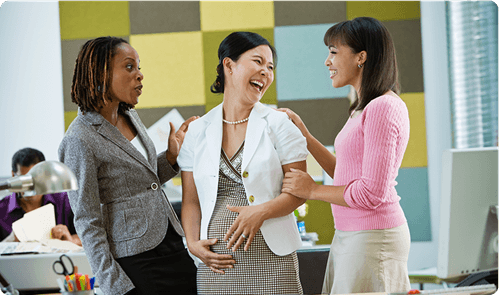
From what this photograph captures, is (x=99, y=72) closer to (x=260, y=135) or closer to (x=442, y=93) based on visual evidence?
(x=260, y=135)

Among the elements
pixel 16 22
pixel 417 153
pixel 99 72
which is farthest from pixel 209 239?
pixel 16 22

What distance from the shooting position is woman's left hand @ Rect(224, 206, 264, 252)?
1.51 meters

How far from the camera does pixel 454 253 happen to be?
5.49 feet

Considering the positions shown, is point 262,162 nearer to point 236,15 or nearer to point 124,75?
point 124,75

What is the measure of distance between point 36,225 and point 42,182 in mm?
2193

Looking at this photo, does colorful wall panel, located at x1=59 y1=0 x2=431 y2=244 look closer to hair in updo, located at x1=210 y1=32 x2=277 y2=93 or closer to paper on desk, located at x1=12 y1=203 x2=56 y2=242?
paper on desk, located at x1=12 y1=203 x2=56 y2=242

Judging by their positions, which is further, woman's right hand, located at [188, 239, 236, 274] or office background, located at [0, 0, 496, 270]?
office background, located at [0, 0, 496, 270]

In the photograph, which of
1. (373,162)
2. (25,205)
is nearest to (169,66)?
(25,205)

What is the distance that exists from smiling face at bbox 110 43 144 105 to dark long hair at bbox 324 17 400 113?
777mm

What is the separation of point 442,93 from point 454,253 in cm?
242

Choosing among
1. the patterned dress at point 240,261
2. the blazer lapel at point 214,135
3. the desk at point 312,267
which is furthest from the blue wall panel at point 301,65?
the patterned dress at point 240,261

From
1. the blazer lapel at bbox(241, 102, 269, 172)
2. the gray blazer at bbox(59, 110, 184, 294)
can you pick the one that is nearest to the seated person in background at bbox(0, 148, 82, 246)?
the gray blazer at bbox(59, 110, 184, 294)

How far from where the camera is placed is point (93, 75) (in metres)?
1.54

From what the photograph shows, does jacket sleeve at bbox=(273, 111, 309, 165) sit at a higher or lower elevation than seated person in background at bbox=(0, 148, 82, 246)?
higher
